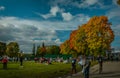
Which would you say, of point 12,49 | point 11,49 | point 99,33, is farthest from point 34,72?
point 12,49

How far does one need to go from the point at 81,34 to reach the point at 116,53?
87264mm

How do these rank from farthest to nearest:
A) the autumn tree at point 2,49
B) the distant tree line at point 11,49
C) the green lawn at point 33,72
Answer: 1. the distant tree line at point 11,49
2. the autumn tree at point 2,49
3. the green lawn at point 33,72

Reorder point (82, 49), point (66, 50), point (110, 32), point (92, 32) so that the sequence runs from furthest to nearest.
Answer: point (66, 50)
point (82, 49)
point (92, 32)
point (110, 32)

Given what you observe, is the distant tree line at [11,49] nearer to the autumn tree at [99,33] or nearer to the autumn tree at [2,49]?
the autumn tree at [2,49]

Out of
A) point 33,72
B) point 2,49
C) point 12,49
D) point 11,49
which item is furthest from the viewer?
point 12,49

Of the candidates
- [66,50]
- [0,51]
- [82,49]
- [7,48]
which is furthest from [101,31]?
[7,48]

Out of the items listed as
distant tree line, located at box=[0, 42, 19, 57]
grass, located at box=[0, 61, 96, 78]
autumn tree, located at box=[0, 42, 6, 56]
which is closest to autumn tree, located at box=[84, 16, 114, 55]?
grass, located at box=[0, 61, 96, 78]

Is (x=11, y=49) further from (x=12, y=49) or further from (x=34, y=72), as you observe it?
(x=34, y=72)

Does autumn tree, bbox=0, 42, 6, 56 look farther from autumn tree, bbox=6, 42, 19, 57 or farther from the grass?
the grass

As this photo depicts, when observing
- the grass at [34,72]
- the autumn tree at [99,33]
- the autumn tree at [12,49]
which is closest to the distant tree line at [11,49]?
the autumn tree at [12,49]

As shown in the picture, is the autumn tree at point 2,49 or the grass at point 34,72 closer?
the grass at point 34,72

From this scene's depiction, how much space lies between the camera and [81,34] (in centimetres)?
10312

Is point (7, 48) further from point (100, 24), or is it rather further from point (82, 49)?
point (100, 24)

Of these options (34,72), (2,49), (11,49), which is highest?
(11,49)
